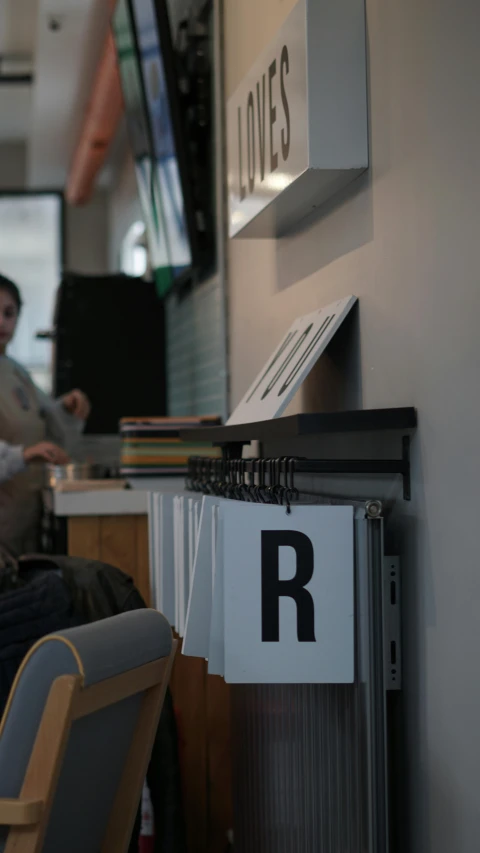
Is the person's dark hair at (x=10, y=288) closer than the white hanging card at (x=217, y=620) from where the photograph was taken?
No

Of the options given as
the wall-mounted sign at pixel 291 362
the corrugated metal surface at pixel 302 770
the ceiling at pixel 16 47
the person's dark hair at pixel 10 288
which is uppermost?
the ceiling at pixel 16 47

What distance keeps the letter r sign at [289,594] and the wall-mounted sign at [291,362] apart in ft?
1.16

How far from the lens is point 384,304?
175cm

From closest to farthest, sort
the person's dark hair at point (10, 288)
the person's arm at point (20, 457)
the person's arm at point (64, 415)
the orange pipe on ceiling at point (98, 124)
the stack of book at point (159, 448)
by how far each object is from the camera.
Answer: the stack of book at point (159, 448)
the person's arm at point (20, 457)
the person's dark hair at point (10, 288)
the person's arm at point (64, 415)
the orange pipe on ceiling at point (98, 124)

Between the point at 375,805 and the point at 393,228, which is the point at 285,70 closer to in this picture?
the point at 393,228

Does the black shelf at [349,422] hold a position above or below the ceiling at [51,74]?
below

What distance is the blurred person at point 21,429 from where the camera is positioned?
3.82m

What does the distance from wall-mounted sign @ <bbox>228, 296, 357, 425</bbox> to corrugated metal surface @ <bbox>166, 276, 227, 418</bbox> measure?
116cm

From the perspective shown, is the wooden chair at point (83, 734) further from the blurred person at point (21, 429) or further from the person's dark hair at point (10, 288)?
the person's dark hair at point (10, 288)

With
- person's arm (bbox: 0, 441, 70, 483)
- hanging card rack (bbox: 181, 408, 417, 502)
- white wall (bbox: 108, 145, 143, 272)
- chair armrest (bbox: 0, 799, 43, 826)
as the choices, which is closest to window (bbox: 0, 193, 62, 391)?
white wall (bbox: 108, 145, 143, 272)

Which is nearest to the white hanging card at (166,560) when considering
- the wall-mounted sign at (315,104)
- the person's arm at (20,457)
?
the wall-mounted sign at (315,104)

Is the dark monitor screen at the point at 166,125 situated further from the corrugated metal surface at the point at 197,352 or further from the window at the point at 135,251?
the window at the point at 135,251

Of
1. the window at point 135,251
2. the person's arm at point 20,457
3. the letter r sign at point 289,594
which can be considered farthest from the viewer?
the window at point 135,251

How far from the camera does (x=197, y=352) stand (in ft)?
12.8
